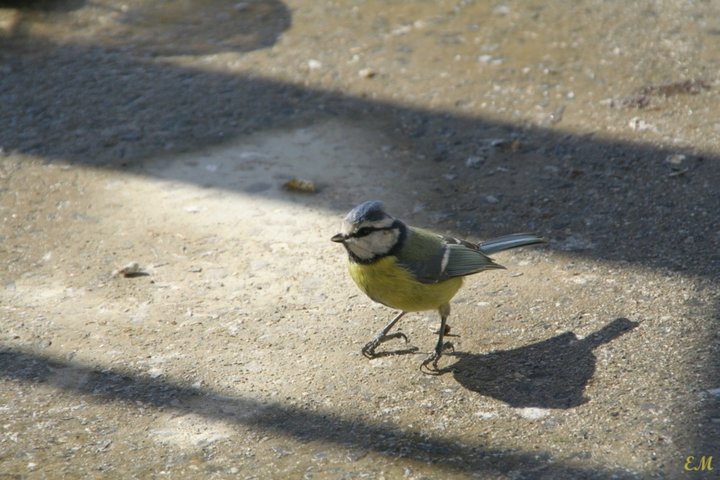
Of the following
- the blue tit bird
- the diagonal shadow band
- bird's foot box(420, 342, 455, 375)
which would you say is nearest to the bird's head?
the blue tit bird

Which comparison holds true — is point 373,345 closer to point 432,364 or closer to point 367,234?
point 432,364

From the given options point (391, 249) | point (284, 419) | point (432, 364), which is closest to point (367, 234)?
point (391, 249)

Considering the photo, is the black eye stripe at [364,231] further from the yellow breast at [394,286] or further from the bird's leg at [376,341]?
the bird's leg at [376,341]

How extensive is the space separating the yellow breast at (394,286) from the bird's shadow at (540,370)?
305 millimetres

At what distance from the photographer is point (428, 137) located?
18.1 ft

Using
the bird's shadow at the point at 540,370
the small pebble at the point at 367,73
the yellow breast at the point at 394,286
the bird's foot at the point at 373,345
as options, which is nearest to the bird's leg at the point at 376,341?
the bird's foot at the point at 373,345

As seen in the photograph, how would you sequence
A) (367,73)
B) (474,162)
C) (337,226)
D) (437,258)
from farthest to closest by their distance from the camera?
1. (367,73)
2. (474,162)
3. (337,226)
4. (437,258)

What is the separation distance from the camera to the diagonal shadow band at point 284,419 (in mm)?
3162

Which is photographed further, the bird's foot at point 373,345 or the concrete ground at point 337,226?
the bird's foot at point 373,345

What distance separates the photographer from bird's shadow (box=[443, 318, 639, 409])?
3545 millimetres

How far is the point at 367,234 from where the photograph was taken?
3.73 metres

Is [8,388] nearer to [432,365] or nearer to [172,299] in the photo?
[172,299]

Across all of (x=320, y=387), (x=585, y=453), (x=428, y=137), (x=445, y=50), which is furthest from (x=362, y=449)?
(x=445, y=50)

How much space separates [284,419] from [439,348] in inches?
28.2
